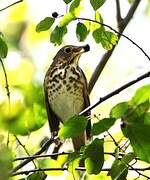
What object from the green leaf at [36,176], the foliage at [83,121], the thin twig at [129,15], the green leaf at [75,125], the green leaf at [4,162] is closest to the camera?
the green leaf at [4,162]

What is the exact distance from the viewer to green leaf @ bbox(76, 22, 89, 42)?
87.0 inches

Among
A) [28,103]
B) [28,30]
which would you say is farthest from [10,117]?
[28,30]

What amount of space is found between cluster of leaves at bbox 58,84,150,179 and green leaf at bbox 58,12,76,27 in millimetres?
575

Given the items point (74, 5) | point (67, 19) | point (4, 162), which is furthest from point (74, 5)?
point (4, 162)

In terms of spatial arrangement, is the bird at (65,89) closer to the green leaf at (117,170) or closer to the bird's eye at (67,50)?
the bird's eye at (67,50)

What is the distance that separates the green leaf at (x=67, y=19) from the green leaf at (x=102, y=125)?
0.62 meters

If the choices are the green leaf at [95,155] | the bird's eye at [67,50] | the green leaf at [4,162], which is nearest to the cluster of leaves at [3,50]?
the green leaf at [95,155]

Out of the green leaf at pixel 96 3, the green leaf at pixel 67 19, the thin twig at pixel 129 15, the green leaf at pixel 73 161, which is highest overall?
the thin twig at pixel 129 15

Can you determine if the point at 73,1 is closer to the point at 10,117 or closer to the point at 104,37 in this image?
the point at 104,37

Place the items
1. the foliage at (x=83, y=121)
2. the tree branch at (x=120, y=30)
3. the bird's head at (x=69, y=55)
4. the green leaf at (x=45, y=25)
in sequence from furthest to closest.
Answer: the bird's head at (x=69, y=55), the tree branch at (x=120, y=30), the green leaf at (x=45, y=25), the foliage at (x=83, y=121)

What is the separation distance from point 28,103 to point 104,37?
1004mm

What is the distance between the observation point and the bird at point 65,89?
3.93m

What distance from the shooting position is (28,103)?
48.5 inches

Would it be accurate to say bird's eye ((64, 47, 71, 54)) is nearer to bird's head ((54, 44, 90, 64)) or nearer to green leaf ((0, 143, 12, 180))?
bird's head ((54, 44, 90, 64))
